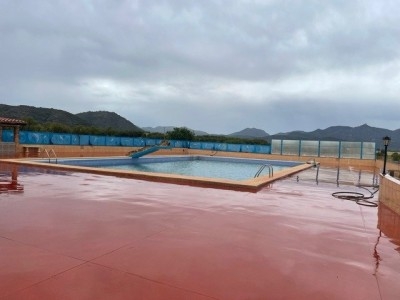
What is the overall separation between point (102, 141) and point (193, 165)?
22.5 feet

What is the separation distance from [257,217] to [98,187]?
3.77m

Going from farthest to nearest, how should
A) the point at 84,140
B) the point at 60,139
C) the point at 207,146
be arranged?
the point at 207,146
the point at 84,140
the point at 60,139

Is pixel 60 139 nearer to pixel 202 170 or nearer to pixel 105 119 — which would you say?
pixel 202 170

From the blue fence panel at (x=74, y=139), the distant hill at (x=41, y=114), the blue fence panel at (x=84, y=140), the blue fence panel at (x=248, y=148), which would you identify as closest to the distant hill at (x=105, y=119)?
the distant hill at (x=41, y=114)

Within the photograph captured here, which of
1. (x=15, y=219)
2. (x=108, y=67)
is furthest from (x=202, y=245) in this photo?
(x=108, y=67)

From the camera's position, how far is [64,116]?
51.9 metres

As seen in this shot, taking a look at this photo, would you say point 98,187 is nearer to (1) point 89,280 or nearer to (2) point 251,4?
(1) point 89,280

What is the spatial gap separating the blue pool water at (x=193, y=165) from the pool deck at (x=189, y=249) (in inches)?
347

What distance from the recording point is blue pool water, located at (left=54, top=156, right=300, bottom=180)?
15.3m

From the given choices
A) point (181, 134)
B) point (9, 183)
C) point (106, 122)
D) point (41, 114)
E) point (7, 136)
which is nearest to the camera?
point (9, 183)

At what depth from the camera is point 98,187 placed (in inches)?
278

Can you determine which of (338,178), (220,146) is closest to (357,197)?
(338,178)

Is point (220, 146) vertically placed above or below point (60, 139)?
below

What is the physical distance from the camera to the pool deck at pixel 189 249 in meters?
2.46
